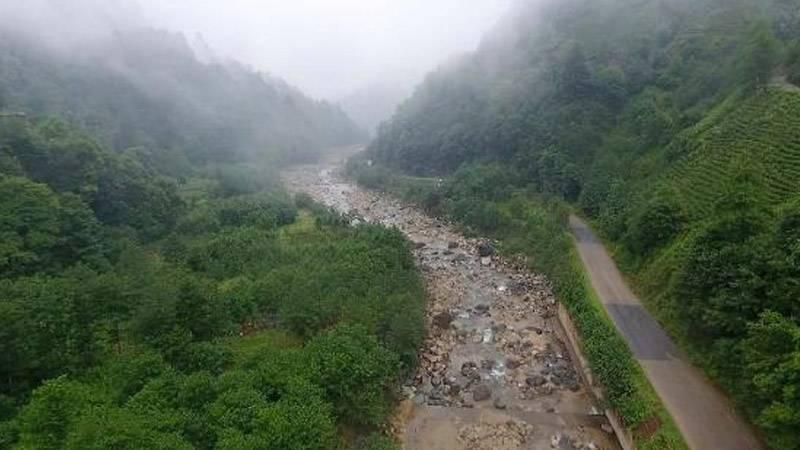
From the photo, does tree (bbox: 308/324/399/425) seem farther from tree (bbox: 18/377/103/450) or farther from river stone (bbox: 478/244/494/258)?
river stone (bbox: 478/244/494/258)

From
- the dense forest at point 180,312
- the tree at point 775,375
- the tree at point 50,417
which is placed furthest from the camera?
the dense forest at point 180,312

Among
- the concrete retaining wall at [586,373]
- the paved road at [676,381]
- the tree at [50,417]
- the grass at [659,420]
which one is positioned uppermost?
the tree at [50,417]

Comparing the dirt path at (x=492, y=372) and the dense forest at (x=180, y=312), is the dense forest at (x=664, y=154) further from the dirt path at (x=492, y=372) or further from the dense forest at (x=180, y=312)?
the dense forest at (x=180, y=312)

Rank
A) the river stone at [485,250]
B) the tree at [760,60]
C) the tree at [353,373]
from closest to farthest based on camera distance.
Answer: the tree at [353,373], the tree at [760,60], the river stone at [485,250]

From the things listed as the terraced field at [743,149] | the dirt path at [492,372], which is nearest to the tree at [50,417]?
the dirt path at [492,372]

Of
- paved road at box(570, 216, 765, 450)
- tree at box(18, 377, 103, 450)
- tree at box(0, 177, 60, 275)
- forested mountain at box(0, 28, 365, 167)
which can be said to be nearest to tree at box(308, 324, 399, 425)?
tree at box(18, 377, 103, 450)

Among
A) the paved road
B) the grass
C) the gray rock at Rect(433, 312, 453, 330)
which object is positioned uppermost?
the paved road
